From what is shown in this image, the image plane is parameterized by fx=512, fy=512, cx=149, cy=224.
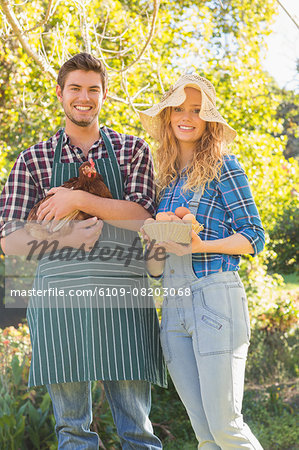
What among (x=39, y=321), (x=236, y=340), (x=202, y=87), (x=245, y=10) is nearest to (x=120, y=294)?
(x=39, y=321)

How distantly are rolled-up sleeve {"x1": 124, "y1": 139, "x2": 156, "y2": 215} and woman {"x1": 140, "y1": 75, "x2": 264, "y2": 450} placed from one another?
0.06m

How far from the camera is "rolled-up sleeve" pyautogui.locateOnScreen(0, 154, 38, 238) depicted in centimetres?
237

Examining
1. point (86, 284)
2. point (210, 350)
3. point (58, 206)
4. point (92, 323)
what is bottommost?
point (210, 350)

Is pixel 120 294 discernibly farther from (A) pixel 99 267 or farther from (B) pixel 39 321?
(B) pixel 39 321

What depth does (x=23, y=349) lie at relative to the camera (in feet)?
16.0

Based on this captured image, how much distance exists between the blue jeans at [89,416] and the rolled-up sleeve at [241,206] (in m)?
0.82

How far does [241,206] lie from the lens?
218 cm

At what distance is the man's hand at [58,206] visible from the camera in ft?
7.07

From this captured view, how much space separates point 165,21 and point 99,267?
435cm

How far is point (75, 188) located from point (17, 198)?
312 mm

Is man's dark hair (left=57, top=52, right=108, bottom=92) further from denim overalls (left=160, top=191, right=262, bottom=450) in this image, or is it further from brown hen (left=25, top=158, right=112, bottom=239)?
denim overalls (left=160, top=191, right=262, bottom=450)

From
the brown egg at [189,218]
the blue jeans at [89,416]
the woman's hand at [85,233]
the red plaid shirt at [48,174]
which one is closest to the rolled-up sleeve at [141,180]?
the red plaid shirt at [48,174]

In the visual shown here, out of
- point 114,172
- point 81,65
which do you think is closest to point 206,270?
point 114,172

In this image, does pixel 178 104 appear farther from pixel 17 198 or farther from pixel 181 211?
pixel 17 198
